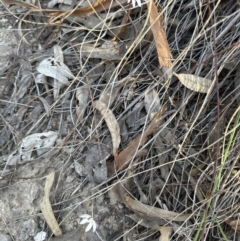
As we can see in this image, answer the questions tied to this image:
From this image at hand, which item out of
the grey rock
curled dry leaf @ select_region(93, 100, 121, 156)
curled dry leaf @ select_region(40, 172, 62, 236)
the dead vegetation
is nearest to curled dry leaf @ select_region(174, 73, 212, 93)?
the dead vegetation

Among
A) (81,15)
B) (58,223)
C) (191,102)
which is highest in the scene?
(81,15)

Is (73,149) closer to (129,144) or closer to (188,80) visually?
(129,144)

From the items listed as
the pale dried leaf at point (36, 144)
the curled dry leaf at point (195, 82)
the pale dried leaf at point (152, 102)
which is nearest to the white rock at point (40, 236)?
the pale dried leaf at point (36, 144)

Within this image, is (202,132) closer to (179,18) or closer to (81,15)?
(179,18)

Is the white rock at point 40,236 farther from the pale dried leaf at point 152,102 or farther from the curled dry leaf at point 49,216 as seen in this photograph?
the pale dried leaf at point 152,102

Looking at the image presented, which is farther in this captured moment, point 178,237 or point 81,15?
point 81,15

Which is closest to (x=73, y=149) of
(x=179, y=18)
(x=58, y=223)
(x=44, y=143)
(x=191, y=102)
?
(x=44, y=143)

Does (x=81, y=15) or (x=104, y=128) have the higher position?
(x=81, y=15)
